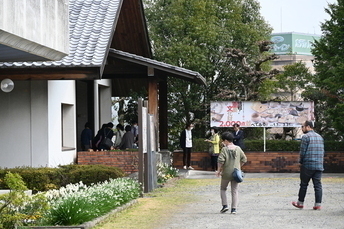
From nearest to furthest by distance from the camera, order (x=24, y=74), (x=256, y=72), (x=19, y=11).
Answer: (x=19, y=11) → (x=24, y=74) → (x=256, y=72)

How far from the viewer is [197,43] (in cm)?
3738

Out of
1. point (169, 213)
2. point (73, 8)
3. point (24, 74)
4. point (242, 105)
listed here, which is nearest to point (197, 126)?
point (242, 105)

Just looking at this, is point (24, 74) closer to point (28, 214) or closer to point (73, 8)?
point (73, 8)

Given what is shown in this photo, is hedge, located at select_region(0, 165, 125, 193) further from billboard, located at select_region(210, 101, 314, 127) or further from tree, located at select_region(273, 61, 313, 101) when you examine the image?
tree, located at select_region(273, 61, 313, 101)

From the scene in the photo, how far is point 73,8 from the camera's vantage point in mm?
23906

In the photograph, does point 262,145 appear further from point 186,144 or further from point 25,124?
point 25,124

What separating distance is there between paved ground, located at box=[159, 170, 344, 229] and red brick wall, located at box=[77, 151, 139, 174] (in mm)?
2862

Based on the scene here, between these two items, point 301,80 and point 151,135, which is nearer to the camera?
point 151,135

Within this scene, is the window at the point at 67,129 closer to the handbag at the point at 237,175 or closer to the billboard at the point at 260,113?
the billboard at the point at 260,113

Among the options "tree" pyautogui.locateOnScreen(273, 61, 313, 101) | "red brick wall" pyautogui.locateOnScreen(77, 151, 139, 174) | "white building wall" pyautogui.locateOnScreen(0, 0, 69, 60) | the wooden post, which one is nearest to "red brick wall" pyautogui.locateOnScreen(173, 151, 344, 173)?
the wooden post

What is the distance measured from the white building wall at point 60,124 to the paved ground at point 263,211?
14.4ft

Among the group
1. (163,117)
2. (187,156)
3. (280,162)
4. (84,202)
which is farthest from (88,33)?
(280,162)

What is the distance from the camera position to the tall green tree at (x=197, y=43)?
121 feet

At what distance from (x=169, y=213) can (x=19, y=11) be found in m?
5.54
